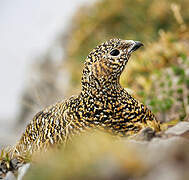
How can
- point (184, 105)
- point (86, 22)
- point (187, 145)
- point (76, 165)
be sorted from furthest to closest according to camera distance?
point (86, 22), point (184, 105), point (76, 165), point (187, 145)

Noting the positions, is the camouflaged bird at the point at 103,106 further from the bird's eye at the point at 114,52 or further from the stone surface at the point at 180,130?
the stone surface at the point at 180,130

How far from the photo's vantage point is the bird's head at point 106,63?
3.72 m

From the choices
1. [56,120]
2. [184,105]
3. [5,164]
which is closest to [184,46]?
[184,105]

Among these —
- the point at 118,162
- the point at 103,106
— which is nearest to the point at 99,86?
the point at 103,106

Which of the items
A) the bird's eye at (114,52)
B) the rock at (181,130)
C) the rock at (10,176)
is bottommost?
the rock at (181,130)

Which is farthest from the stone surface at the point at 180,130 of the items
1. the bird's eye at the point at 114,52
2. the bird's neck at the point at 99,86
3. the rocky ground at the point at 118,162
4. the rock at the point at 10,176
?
the rock at the point at 10,176

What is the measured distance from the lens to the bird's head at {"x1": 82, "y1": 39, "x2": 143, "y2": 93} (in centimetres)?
372

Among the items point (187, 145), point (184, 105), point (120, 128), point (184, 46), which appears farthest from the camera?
point (184, 46)

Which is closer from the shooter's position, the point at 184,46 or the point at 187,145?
the point at 187,145

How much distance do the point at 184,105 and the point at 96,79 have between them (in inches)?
89.7

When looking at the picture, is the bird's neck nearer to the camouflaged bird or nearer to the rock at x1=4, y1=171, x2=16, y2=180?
the camouflaged bird

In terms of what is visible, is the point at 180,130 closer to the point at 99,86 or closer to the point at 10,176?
the point at 99,86

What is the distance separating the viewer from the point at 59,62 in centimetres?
1469

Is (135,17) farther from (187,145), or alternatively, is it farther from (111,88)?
(187,145)
